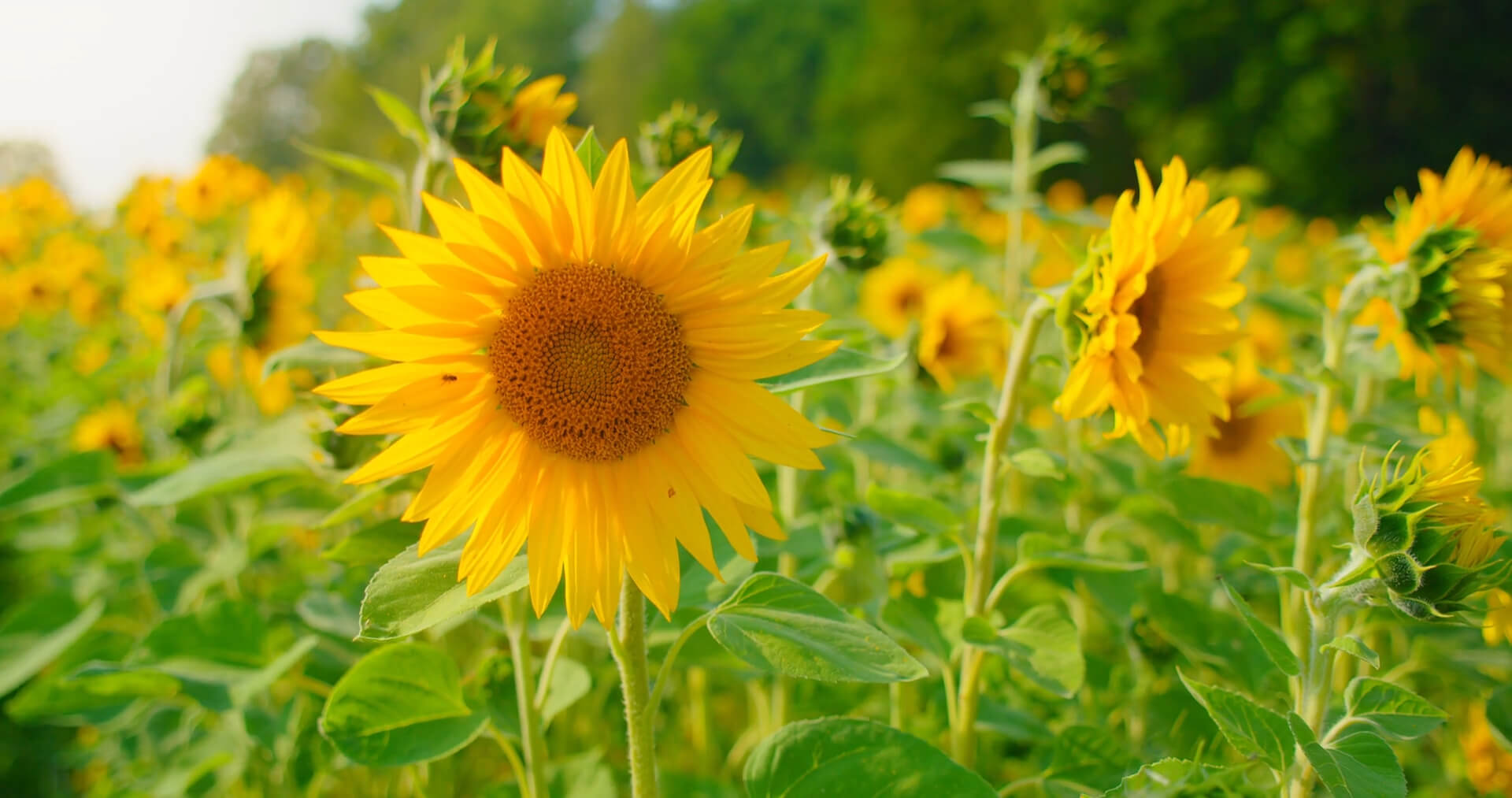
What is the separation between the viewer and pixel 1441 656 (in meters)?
1.35

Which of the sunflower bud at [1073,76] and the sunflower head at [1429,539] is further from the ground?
the sunflower bud at [1073,76]

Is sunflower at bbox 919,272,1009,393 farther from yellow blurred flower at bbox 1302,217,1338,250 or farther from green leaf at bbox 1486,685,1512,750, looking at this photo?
yellow blurred flower at bbox 1302,217,1338,250

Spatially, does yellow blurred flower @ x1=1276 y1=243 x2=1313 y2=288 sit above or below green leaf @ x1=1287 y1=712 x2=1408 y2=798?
above

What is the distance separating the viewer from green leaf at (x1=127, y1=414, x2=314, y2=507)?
45.7 inches

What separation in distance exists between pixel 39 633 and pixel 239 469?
87 cm

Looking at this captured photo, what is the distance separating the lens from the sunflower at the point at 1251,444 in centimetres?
200

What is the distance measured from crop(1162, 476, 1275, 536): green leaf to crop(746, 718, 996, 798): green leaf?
2.07 feet

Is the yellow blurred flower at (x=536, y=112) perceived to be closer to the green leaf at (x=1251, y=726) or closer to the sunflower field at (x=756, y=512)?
the sunflower field at (x=756, y=512)

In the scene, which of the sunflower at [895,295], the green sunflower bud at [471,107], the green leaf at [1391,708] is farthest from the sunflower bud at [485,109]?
the sunflower at [895,295]

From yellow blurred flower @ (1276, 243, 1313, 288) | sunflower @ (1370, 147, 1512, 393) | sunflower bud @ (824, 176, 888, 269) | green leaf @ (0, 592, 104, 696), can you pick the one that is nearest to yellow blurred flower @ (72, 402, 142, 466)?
green leaf @ (0, 592, 104, 696)

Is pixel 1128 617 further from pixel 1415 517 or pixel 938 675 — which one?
pixel 1415 517

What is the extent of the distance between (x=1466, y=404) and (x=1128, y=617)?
4.67 feet

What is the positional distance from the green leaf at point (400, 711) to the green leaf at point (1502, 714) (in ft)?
4.00

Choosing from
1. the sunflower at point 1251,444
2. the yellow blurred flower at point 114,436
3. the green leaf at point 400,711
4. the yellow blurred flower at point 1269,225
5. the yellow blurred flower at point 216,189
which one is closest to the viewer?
the green leaf at point 400,711
